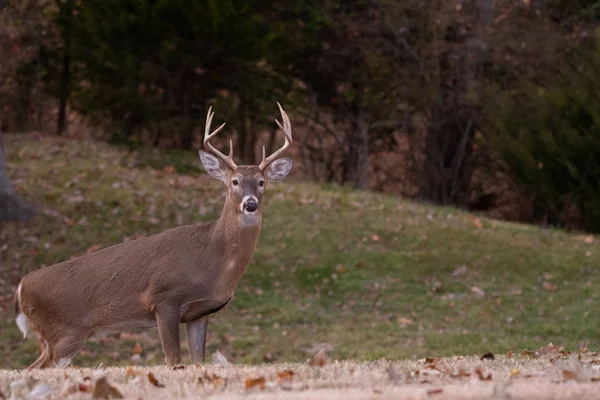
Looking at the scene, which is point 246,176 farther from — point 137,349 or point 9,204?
point 9,204

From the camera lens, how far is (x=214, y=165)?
7.87 meters

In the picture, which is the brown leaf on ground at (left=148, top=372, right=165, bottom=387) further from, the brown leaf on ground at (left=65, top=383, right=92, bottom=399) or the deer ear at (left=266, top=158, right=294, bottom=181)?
the deer ear at (left=266, top=158, right=294, bottom=181)

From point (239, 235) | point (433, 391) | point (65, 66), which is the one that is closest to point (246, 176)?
point (239, 235)

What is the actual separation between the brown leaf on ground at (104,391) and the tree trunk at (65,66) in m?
16.7

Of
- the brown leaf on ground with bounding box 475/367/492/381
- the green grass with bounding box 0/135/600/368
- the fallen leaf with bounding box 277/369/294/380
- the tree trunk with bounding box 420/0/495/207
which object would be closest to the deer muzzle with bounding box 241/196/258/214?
the fallen leaf with bounding box 277/369/294/380

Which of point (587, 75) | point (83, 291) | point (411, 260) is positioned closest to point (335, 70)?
point (587, 75)

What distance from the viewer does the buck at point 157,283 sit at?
728 cm

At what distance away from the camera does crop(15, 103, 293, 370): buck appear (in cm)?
728

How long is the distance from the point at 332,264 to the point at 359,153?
9222 mm

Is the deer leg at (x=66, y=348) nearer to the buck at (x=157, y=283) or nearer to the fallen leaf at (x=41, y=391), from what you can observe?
the buck at (x=157, y=283)

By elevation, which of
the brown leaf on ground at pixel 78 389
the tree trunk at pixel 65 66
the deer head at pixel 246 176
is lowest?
the brown leaf on ground at pixel 78 389

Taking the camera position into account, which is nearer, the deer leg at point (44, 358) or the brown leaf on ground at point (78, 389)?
the brown leaf on ground at point (78, 389)

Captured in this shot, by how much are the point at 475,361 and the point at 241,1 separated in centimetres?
1418

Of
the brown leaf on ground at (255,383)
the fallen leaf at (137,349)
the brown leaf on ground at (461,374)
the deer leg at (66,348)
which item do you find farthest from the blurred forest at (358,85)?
the brown leaf on ground at (255,383)
